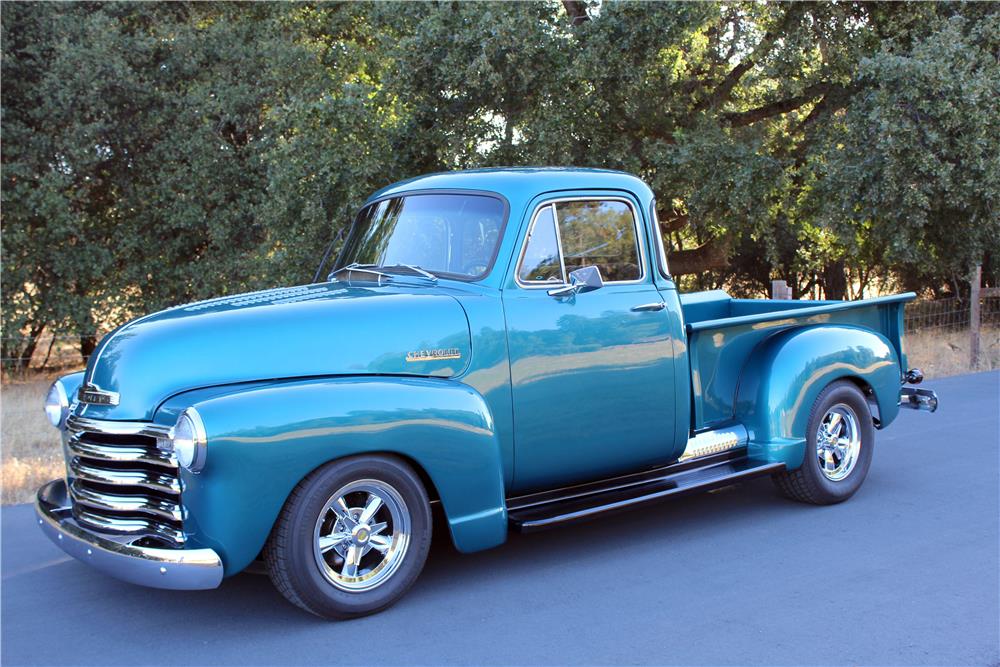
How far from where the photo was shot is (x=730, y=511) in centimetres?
618

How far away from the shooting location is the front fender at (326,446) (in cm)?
401

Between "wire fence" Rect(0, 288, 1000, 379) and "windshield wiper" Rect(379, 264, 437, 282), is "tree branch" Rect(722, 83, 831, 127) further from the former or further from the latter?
"windshield wiper" Rect(379, 264, 437, 282)

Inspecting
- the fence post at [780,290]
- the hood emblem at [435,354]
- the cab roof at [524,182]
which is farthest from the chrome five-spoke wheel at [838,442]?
the fence post at [780,290]

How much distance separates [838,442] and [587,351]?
2.16 metres

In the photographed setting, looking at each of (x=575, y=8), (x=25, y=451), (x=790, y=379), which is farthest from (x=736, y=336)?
(x=575, y=8)

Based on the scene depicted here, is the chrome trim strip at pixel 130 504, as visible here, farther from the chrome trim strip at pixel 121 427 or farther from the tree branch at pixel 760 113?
the tree branch at pixel 760 113

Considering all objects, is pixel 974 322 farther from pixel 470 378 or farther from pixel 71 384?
pixel 71 384

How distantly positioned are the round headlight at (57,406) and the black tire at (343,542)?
1.47 metres

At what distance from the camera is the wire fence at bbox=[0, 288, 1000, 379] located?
50.8 feet

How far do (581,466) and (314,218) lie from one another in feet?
28.6

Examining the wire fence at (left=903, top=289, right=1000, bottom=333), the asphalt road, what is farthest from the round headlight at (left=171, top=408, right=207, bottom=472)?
the wire fence at (left=903, top=289, right=1000, bottom=333)

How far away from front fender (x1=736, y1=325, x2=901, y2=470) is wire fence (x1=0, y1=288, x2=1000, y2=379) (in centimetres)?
842

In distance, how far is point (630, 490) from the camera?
5.32 meters

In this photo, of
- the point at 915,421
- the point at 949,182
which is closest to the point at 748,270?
the point at 949,182
